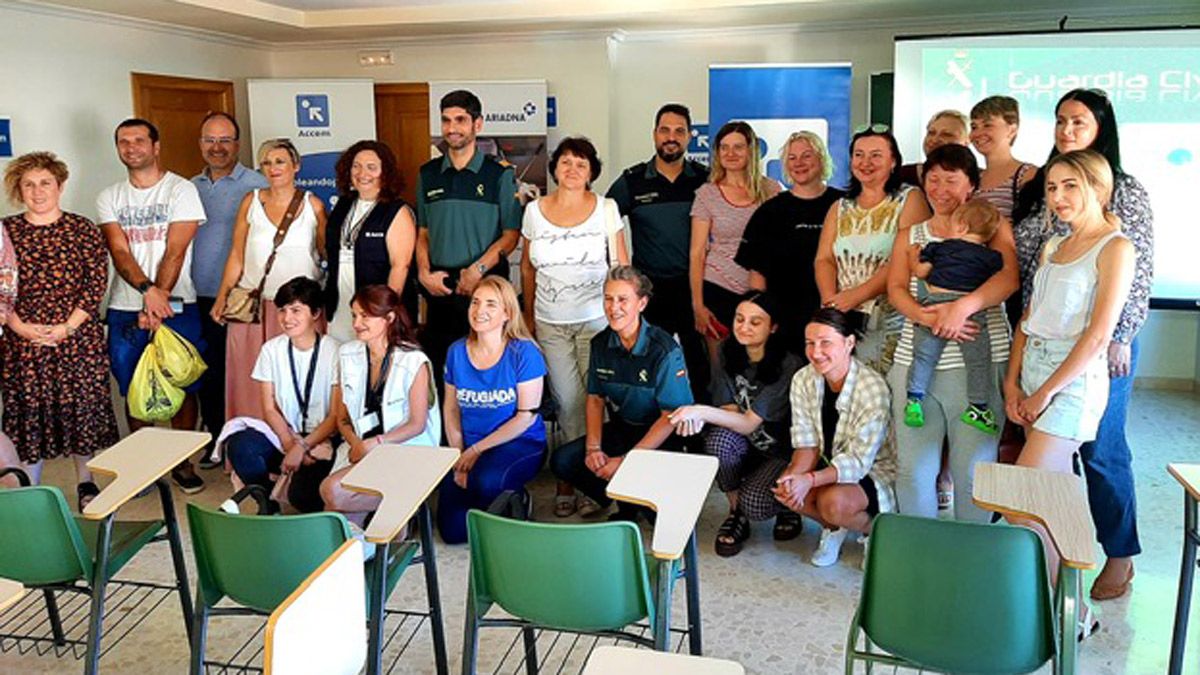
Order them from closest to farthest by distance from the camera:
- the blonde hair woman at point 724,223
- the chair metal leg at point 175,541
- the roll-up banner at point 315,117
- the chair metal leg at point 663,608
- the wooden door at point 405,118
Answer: the chair metal leg at point 663,608
the chair metal leg at point 175,541
the blonde hair woman at point 724,223
the roll-up banner at point 315,117
the wooden door at point 405,118

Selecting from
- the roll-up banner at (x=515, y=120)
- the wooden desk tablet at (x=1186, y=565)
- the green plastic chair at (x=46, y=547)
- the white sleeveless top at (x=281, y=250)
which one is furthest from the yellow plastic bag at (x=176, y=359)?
the wooden desk tablet at (x=1186, y=565)

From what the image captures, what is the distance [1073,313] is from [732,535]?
1.48 metres

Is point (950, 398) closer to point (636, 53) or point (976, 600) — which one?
point (976, 600)

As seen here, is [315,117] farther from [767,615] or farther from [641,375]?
[767,615]

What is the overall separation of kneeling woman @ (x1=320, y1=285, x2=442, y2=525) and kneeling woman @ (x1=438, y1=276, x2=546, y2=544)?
130 mm

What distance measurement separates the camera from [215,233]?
14.6 feet

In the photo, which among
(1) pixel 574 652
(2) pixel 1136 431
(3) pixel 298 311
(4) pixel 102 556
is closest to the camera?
(4) pixel 102 556

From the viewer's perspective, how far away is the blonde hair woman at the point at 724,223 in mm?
3865

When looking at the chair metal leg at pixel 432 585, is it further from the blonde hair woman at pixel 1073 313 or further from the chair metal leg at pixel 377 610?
the blonde hair woman at pixel 1073 313

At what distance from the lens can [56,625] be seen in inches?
114

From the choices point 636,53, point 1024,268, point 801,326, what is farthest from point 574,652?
point 636,53

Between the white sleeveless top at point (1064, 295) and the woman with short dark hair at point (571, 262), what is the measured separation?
1.64 metres

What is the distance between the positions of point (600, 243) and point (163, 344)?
1922 millimetres

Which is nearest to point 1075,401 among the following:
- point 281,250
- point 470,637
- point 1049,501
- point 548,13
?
point 1049,501
